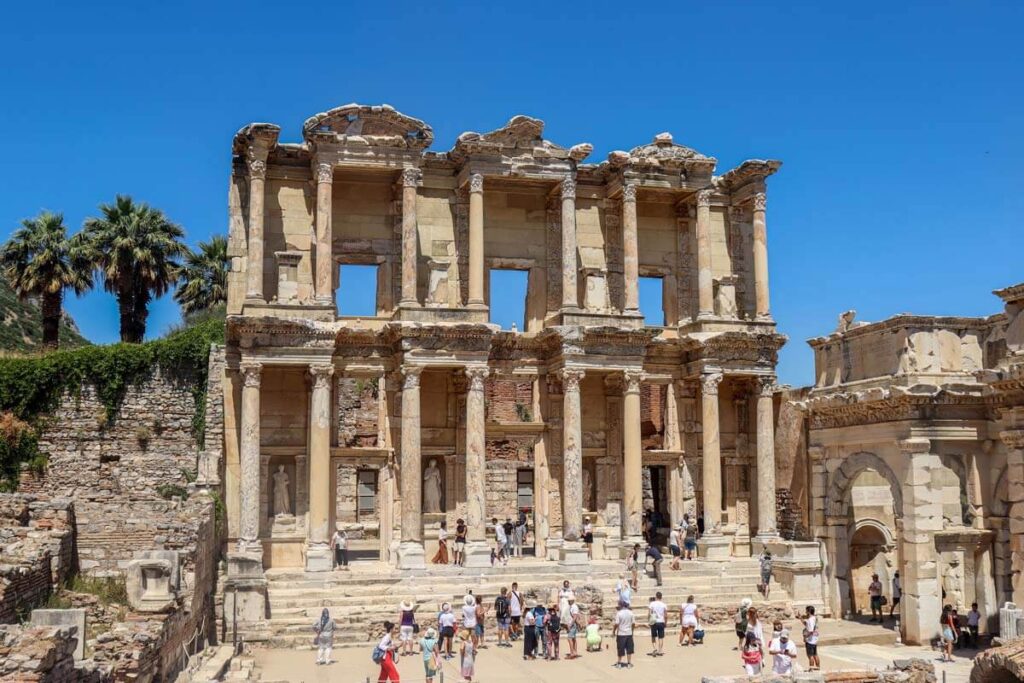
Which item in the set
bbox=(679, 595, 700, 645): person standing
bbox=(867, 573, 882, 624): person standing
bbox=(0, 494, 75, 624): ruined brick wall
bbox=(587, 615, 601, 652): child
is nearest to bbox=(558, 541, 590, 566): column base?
bbox=(679, 595, 700, 645): person standing

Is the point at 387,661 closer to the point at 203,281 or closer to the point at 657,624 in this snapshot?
the point at 657,624

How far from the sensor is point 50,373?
30578 millimetres

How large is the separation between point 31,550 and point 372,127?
43.9ft

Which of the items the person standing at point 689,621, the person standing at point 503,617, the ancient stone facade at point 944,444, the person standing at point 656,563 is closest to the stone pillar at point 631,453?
the person standing at point 656,563

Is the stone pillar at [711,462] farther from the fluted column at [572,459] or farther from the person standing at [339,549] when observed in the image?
the person standing at [339,549]

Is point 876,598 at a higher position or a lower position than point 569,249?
lower

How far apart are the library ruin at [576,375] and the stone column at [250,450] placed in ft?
0.18

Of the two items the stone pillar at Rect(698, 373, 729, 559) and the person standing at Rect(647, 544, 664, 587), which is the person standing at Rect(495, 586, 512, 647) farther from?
the stone pillar at Rect(698, 373, 729, 559)

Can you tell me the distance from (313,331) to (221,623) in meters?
7.37

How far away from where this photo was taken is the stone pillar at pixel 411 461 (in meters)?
27.5

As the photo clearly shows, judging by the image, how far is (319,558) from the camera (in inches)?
1048

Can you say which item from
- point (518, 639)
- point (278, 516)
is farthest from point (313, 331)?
point (518, 639)

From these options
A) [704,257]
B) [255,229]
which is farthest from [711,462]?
[255,229]

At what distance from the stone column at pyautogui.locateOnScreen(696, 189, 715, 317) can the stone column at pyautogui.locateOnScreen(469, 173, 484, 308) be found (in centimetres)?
639
